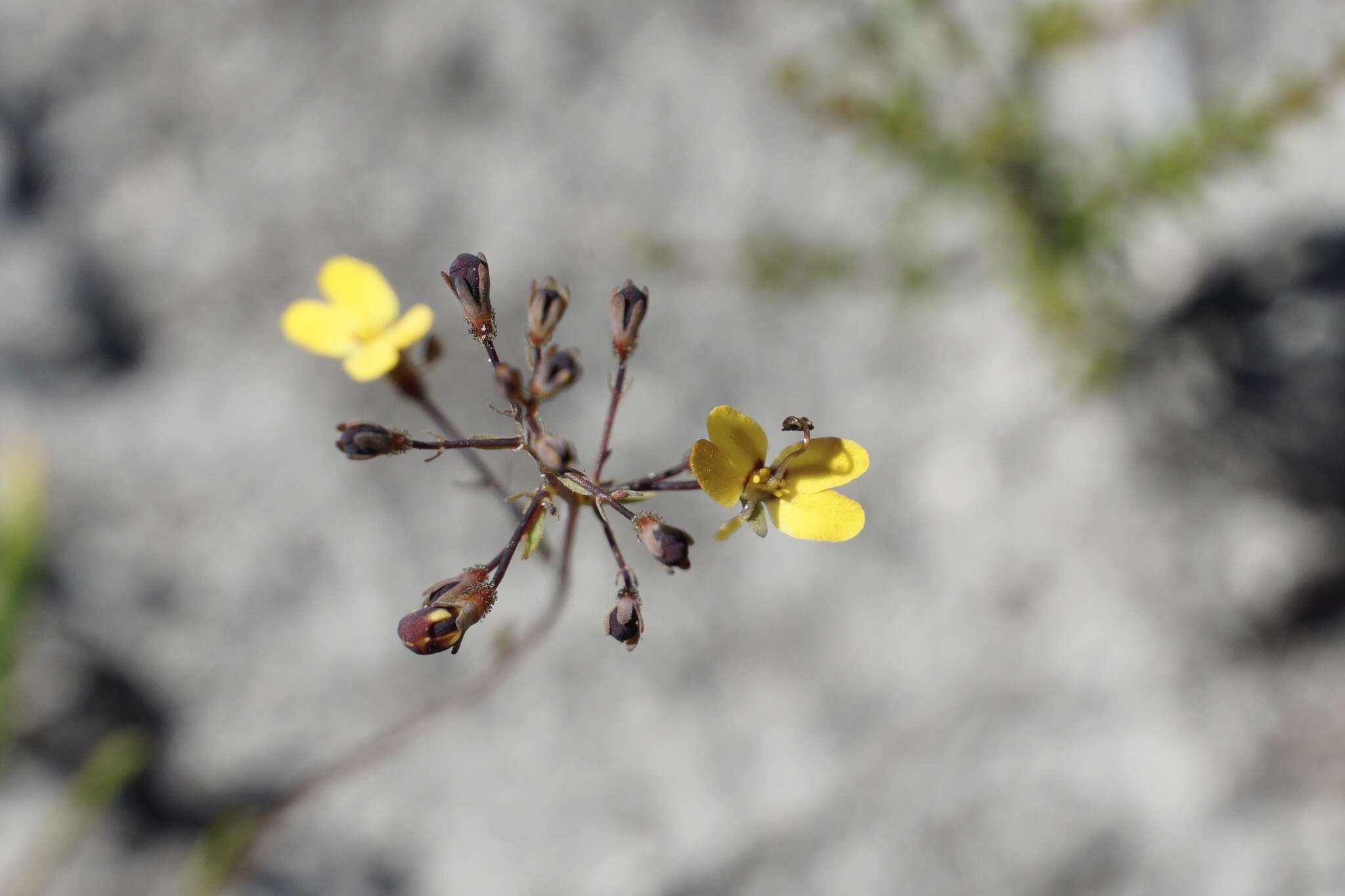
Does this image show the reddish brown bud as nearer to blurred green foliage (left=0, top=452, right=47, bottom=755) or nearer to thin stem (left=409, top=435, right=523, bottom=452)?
thin stem (left=409, top=435, right=523, bottom=452)

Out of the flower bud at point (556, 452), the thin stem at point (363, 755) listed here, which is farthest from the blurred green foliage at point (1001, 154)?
the flower bud at point (556, 452)

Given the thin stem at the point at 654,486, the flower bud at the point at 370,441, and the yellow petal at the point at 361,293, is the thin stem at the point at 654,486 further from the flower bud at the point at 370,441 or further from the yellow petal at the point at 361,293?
the yellow petal at the point at 361,293

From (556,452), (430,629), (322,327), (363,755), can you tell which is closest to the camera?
(556,452)

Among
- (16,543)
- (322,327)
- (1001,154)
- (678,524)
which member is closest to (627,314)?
(322,327)

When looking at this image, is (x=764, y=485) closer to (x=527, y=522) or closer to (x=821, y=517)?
(x=821, y=517)

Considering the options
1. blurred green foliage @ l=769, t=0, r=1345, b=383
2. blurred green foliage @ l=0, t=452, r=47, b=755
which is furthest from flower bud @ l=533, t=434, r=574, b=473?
blurred green foliage @ l=0, t=452, r=47, b=755

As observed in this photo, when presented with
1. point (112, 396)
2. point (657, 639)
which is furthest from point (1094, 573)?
point (112, 396)
